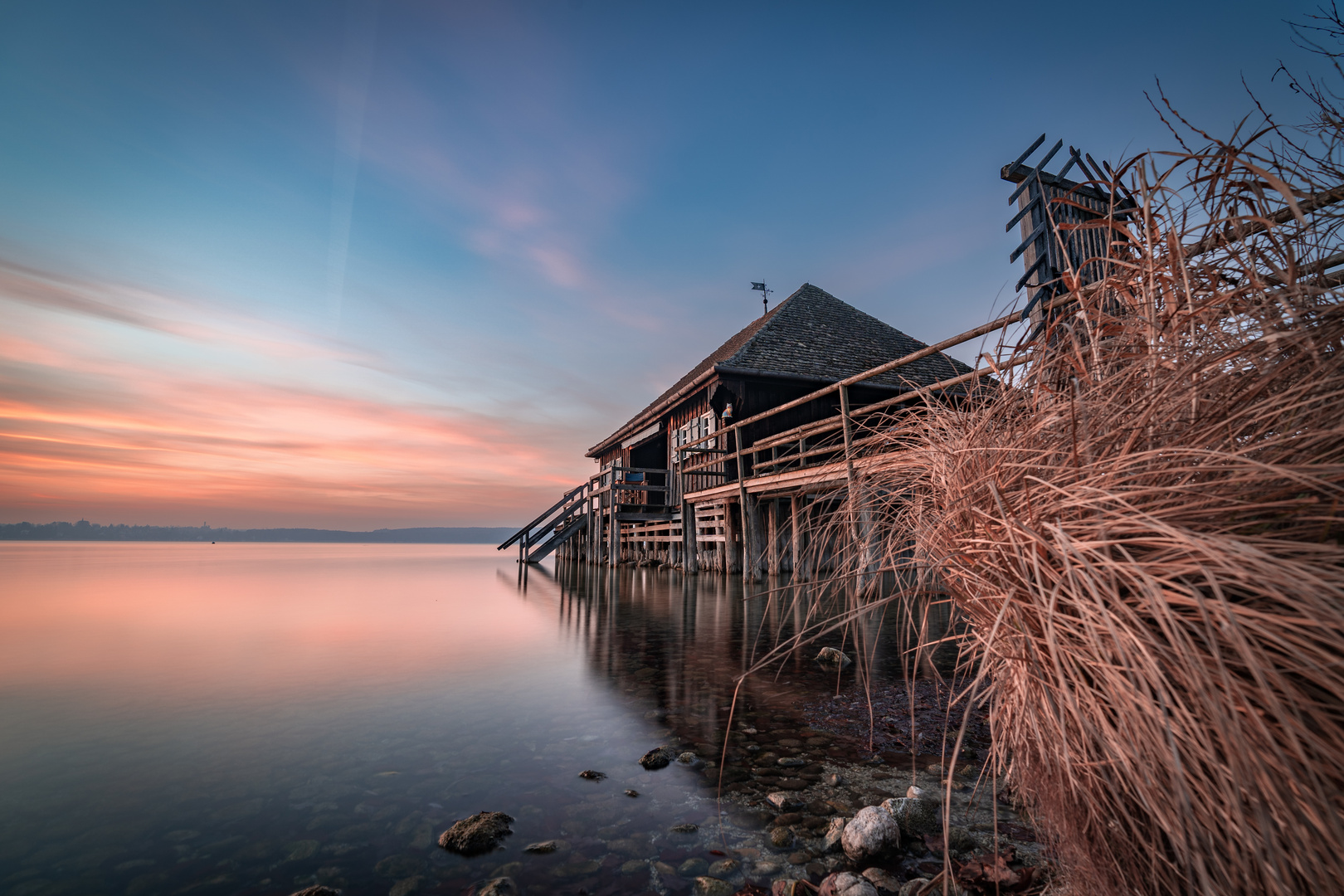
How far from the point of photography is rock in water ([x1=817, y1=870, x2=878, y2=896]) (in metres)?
1.57

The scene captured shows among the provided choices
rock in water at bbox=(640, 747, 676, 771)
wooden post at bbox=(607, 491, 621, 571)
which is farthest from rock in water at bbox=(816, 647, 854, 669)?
wooden post at bbox=(607, 491, 621, 571)

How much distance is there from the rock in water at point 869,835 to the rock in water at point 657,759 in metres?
0.93

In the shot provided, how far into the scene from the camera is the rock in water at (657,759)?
2.60m

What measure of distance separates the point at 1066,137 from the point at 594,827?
263 inches

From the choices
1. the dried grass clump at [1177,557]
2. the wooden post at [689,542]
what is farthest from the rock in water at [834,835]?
the wooden post at [689,542]

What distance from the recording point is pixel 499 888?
1.70 metres

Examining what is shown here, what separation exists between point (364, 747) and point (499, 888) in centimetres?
169

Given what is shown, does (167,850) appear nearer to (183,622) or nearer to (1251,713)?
(1251,713)

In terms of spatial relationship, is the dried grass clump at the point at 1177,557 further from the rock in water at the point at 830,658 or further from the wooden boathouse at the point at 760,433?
the wooden boathouse at the point at 760,433

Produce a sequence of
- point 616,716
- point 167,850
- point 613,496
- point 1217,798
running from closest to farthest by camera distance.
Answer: point 1217,798, point 167,850, point 616,716, point 613,496

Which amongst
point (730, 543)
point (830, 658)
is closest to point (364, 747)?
point (830, 658)

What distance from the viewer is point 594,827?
2078 mm

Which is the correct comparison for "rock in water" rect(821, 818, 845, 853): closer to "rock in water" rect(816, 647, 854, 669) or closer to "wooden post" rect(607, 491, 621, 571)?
"rock in water" rect(816, 647, 854, 669)

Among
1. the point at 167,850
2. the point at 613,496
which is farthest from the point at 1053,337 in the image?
the point at 613,496
